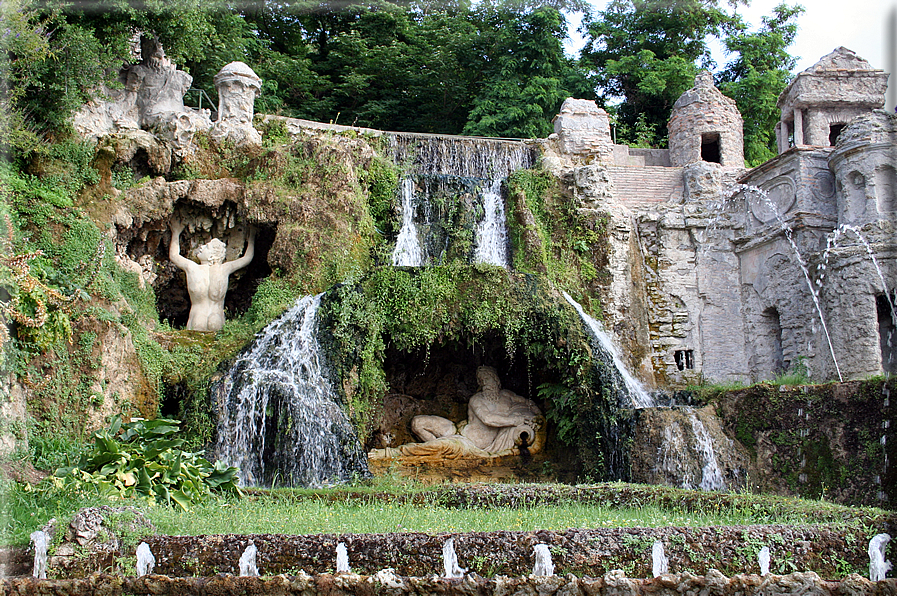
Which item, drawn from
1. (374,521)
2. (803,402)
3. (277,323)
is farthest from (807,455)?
(277,323)

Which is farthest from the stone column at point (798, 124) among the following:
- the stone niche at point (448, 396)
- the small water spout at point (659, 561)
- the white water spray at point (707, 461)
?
the small water spout at point (659, 561)

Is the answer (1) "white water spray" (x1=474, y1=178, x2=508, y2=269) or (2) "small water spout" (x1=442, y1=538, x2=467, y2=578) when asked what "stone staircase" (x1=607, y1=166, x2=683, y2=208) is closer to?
(1) "white water spray" (x1=474, y1=178, x2=508, y2=269)

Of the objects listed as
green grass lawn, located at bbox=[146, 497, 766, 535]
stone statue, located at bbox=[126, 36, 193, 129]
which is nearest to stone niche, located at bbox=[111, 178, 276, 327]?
stone statue, located at bbox=[126, 36, 193, 129]

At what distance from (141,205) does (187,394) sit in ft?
13.9

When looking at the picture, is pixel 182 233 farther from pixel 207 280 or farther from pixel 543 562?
pixel 543 562

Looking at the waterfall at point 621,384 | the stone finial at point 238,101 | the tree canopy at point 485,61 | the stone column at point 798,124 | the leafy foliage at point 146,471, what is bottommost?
the leafy foliage at point 146,471

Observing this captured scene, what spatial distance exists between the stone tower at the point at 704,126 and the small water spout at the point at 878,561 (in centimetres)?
1521

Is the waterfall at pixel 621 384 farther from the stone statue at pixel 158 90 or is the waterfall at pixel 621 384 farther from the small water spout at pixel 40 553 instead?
the small water spout at pixel 40 553

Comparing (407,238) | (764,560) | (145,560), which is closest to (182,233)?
(407,238)

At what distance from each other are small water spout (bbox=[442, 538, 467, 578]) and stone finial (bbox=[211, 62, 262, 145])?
11.6 metres

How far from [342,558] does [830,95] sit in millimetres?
20239

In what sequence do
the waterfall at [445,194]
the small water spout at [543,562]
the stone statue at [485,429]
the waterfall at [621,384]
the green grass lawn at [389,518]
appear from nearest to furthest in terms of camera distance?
the small water spout at [543,562]
the green grass lawn at [389,518]
the waterfall at [621,384]
the stone statue at [485,429]
the waterfall at [445,194]

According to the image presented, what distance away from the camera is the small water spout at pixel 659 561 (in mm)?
5578

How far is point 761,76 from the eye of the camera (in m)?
25.1
